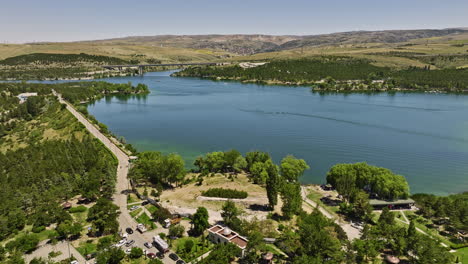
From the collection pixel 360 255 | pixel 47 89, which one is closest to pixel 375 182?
pixel 360 255

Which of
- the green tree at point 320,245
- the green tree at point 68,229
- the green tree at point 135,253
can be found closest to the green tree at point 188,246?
the green tree at point 135,253

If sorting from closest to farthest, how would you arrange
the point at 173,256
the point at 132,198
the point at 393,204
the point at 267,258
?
the point at 267,258 < the point at 173,256 < the point at 393,204 < the point at 132,198

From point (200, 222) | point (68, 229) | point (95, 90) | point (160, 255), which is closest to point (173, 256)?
point (160, 255)

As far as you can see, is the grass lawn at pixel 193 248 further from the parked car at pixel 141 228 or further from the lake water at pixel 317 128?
the lake water at pixel 317 128

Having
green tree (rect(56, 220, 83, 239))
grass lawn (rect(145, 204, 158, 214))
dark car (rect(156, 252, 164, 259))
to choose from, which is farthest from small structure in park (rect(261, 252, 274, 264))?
green tree (rect(56, 220, 83, 239))

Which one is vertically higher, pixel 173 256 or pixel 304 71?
pixel 304 71

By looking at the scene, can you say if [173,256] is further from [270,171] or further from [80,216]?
[270,171]

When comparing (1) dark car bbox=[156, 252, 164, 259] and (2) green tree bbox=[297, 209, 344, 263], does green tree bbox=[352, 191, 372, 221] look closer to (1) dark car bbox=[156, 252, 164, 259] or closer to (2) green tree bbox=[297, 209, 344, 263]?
(2) green tree bbox=[297, 209, 344, 263]
